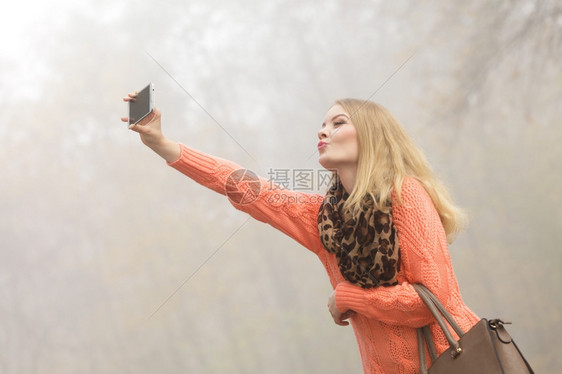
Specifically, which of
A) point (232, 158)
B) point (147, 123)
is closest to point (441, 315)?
point (147, 123)

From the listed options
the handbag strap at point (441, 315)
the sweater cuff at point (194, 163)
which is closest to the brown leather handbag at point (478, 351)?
the handbag strap at point (441, 315)

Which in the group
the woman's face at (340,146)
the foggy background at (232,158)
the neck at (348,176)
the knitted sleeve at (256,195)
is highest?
the foggy background at (232,158)

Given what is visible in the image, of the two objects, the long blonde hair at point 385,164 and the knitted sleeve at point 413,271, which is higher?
the long blonde hair at point 385,164

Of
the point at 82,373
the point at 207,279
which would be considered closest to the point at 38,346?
the point at 82,373

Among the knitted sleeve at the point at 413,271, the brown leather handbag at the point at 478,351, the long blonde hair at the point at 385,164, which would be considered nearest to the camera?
the brown leather handbag at the point at 478,351

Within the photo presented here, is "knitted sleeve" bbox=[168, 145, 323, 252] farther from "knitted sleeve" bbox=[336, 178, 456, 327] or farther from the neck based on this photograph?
"knitted sleeve" bbox=[336, 178, 456, 327]

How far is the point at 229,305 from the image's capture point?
4016mm

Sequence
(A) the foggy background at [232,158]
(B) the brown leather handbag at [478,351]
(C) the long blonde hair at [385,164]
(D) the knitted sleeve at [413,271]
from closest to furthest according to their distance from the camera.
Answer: (B) the brown leather handbag at [478,351]
(D) the knitted sleeve at [413,271]
(C) the long blonde hair at [385,164]
(A) the foggy background at [232,158]

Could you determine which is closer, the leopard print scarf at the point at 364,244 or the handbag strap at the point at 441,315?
the handbag strap at the point at 441,315

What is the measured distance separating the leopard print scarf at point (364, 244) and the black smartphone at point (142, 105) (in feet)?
1.67

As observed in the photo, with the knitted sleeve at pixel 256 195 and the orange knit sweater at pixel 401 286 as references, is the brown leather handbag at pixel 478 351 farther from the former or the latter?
the knitted sleeve at pixel 256 195

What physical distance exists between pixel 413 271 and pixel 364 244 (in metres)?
0.13

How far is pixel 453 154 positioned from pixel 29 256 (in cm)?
296

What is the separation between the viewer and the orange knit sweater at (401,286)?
1.34 meters
